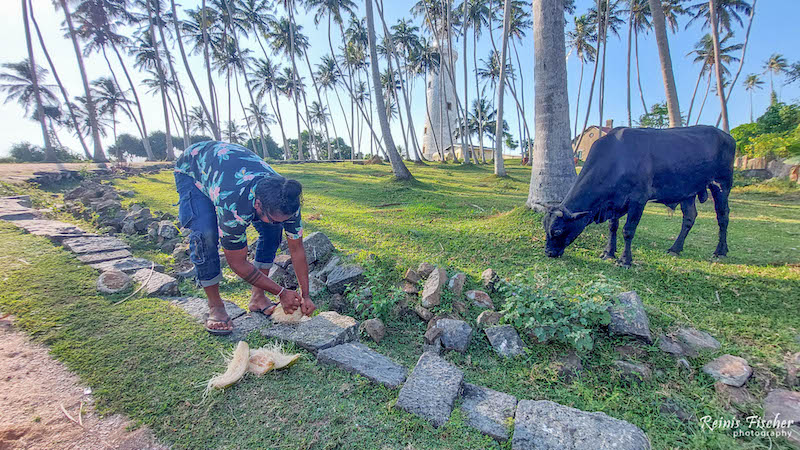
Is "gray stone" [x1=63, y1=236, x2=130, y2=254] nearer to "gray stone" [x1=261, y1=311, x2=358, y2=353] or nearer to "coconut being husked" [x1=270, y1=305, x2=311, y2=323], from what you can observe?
"coconut being husked" [x1=270, y1=305, x2=311, y2=323]

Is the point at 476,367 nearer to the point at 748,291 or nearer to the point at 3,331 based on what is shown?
the point at 748,291

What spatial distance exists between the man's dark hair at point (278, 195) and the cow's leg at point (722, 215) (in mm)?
5242

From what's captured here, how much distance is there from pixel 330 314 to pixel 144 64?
1411 inches

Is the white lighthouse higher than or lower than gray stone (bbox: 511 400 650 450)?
higher

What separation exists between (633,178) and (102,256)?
674 centimetres

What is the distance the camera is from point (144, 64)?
2806 centimetres

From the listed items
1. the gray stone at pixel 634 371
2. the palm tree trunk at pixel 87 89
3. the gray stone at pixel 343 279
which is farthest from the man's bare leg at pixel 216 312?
the palm tree trunk at pixel 87 89

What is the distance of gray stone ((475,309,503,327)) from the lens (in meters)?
2.91

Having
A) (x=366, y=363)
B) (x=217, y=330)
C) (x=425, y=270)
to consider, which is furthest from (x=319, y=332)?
(x=425, y=270)

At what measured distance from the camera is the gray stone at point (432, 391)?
2004 mm

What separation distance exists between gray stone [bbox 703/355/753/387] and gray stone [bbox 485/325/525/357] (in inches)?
49.1

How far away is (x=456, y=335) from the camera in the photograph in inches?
108

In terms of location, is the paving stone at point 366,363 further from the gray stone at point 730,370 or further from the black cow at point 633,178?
the black cow at point 633,178

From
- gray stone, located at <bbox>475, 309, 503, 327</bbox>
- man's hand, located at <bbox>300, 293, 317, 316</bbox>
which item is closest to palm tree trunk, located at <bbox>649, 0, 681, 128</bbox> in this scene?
gray stone, located at <bbox>475, 309, 503, 327</bbox>
